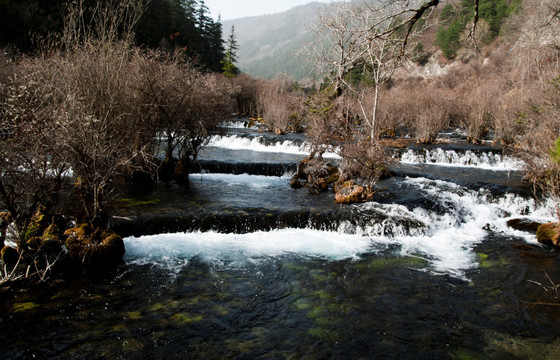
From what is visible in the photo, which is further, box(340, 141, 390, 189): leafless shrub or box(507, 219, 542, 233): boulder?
box(340, 141, 390, 189): leafless shrub

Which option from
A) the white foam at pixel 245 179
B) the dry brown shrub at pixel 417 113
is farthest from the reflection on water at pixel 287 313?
the dry brown shrub at pixel 417 113

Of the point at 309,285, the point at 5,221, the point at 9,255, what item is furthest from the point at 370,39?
the point at 5,221

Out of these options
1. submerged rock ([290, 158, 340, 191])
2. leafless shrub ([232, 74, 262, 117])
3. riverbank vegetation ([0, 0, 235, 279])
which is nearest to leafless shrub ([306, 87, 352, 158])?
submerged rock ([290, 158, 340, 191])

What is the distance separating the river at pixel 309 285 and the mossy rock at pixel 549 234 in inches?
10.3

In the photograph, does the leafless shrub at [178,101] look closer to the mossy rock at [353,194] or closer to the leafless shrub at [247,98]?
the mossy rock at [353,194]

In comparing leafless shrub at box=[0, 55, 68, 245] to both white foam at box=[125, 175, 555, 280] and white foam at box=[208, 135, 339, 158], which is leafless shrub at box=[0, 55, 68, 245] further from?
white foam at box=[208, 135, 339, 158]

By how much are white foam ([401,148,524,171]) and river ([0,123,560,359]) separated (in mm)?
4996

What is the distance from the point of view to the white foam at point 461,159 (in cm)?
1662

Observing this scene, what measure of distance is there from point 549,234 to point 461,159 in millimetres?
9488

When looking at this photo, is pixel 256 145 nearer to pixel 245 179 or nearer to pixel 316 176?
pixel 245 179

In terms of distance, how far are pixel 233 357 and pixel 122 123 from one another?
7.12 meters

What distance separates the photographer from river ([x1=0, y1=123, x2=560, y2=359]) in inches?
191

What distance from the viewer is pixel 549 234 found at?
8.65m

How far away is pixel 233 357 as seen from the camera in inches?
181
